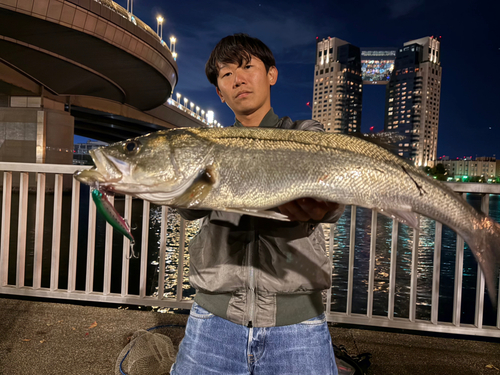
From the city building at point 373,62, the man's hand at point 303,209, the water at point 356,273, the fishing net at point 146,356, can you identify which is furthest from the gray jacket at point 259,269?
the city building at point 373,62

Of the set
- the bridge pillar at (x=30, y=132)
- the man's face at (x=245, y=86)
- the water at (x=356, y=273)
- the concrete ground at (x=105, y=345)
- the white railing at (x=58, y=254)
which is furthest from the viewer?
the bridge pillar at (x=30, y=132)

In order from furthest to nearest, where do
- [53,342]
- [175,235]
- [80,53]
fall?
[80,53] → [175,235] → [53,342]

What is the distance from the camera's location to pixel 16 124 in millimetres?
27688

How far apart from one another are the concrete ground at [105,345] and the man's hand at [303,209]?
2.11m

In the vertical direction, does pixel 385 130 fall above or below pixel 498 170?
below

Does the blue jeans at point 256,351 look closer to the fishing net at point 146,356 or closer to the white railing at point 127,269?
the fishing net at point 146,356

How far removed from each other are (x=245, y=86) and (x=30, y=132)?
103ft

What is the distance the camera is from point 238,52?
221 centimetres

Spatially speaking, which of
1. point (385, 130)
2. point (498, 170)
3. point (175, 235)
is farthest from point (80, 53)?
point (498, 170)

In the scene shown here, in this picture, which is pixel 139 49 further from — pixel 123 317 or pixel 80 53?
pixel 123 317

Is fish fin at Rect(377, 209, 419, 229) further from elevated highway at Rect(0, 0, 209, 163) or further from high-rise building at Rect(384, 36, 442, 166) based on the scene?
high-rise building at Rect(384, 36, 442, 166)

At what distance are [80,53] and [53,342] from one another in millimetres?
29177

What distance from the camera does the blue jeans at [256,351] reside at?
5.41 ft

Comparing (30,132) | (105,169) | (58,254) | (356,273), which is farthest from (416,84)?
(105,169)
